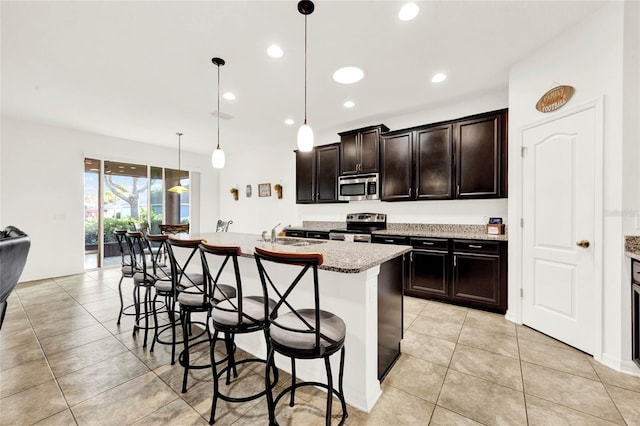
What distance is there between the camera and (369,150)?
14.4 feet

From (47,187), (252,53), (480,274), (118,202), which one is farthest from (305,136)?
(118,202)

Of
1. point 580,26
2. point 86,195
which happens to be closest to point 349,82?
point 580,26

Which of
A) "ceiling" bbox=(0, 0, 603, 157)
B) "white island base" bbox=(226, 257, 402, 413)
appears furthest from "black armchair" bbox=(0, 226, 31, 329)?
"ceiling" bbox=(0, 0, 603, 157)

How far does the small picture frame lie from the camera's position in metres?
6.40

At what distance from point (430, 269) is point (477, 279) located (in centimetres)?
55

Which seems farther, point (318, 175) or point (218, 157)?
point (318, 175)

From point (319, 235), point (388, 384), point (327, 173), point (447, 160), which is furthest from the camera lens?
point (327, 173)

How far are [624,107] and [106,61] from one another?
479 cm

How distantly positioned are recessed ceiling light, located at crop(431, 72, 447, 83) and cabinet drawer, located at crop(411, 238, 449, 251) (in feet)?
6.62

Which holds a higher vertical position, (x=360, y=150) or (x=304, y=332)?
(x=360, y=150)

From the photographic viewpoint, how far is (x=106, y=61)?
2.81 meters

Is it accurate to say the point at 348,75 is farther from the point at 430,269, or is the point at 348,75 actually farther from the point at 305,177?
the point at 430,269

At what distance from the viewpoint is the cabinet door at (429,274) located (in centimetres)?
346

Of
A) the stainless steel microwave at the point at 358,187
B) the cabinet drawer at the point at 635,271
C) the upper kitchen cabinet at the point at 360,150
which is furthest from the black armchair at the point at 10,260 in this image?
the upper kitchen cabinet at the point at 360,150
